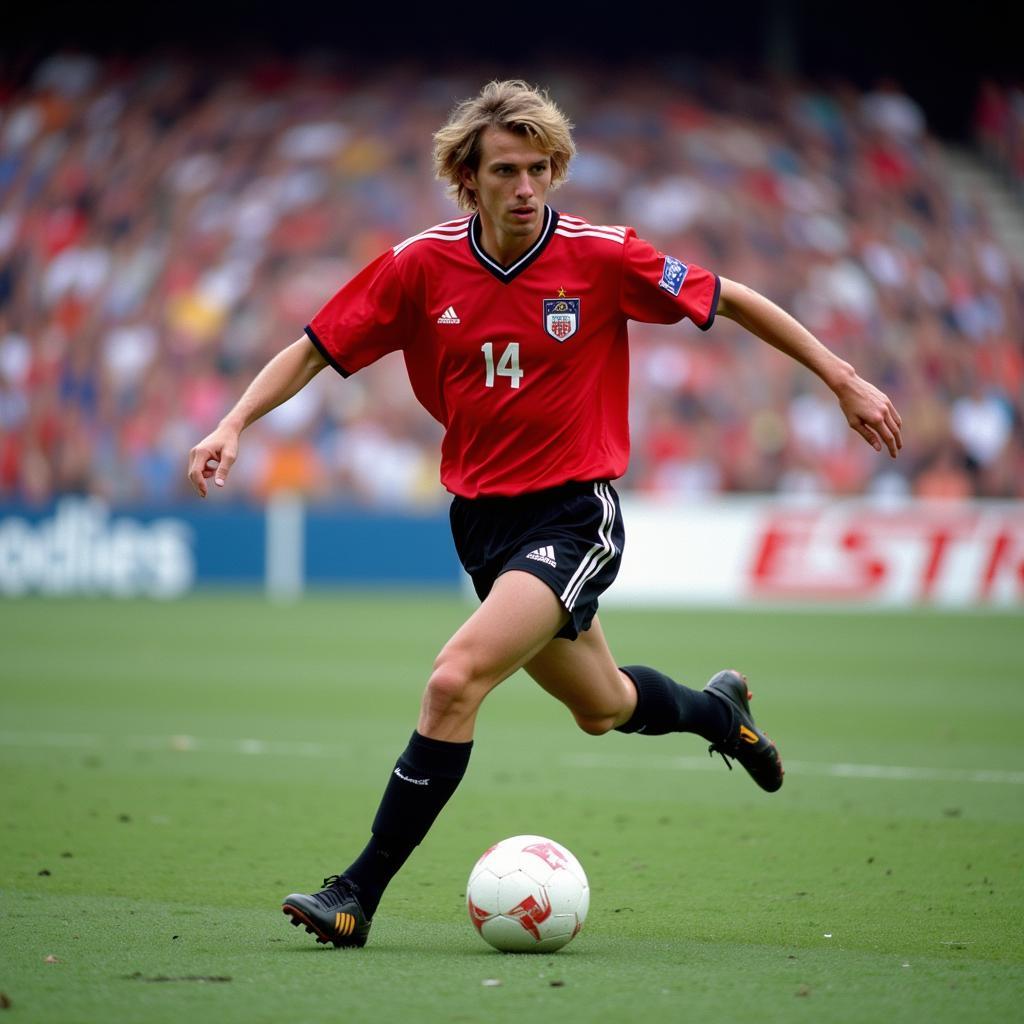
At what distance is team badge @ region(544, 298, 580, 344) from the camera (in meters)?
5.15

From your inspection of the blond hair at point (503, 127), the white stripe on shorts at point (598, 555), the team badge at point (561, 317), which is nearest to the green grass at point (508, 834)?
the white stripe on shorts at point (598, 555)

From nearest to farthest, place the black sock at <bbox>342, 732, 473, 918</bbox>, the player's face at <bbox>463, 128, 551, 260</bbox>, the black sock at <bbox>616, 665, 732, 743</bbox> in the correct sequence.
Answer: the black sock at <bbox>342, 732, 473, 918</bbox>, the player's face at <bbox>463, 128, 551, 260</bbox>, the black sock at <bbox>616, 665, 732, 743</bbox>

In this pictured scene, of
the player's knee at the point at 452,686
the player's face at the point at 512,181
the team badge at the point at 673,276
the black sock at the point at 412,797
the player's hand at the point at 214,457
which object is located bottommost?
the black sock at the point at 412,797

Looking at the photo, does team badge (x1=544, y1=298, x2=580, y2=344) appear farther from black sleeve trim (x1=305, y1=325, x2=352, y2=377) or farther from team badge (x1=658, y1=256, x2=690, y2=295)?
black sleeve trim (x1=305, y1=325, x2=352, y2=377)

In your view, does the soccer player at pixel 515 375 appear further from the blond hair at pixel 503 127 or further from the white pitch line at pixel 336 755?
the white pitch line at pixel 336 755

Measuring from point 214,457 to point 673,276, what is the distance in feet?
4.76

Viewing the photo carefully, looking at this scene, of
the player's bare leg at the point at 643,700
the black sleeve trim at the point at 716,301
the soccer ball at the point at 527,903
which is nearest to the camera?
the soccer ball at the point at 527,903

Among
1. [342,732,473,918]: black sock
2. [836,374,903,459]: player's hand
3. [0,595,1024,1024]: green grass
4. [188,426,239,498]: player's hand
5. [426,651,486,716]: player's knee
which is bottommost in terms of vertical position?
[0,595,1024,1024]: green grass

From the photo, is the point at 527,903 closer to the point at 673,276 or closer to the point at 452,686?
the point at 452,686

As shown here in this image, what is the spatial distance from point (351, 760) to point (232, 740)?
1.00 meters

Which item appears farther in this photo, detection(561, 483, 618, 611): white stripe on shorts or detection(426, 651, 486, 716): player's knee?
→ detection(561, 483, 618, 611): white stripe on shorts

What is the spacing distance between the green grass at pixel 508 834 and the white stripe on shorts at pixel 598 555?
0.99 meters

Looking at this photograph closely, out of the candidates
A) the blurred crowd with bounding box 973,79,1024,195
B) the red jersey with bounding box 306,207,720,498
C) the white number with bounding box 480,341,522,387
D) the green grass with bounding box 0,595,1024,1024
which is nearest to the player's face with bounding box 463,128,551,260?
the red jersey with bounding box 306,207,720,498

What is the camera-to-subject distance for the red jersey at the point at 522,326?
5156 mm
